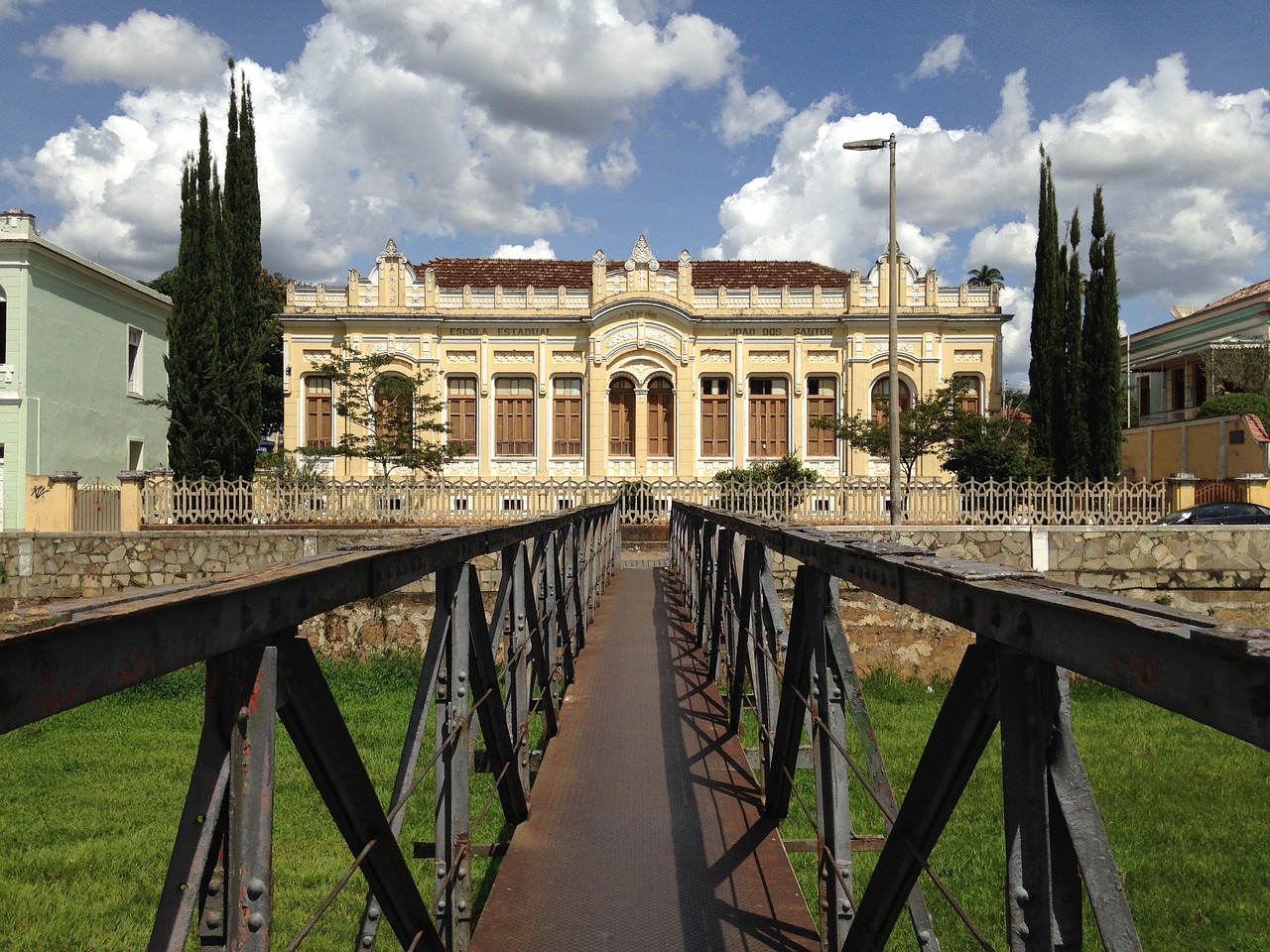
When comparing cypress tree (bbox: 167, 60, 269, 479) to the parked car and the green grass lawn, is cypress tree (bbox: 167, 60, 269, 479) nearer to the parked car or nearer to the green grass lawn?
the green grass lawn

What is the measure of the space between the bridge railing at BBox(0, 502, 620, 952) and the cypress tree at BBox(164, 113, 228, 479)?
20.0 metres

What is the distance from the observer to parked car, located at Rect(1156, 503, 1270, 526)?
19547mm

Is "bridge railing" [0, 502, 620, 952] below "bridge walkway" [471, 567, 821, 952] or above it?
above

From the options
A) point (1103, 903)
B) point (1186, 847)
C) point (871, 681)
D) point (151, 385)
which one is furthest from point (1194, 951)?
point (151, 385)

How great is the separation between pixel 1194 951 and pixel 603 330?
2667 centimetres

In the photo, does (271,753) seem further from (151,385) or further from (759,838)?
(151,385)

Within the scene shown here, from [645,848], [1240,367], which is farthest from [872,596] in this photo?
[1240,367]

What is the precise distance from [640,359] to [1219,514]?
55.1 feet

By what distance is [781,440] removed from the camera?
31531 mm

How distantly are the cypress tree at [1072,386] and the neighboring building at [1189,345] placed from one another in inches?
362

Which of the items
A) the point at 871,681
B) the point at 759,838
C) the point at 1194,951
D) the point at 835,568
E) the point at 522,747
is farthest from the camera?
the point at 871,681

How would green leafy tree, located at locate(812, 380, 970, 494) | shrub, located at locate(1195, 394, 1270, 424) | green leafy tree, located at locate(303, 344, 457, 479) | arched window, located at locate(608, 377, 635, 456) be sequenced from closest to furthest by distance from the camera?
green leafy tree, located at locate(812, 380, 970, 494)
green leafy tree, located at locate(303, 344, 457, 479)
shrub, located at locate(1195, 394, 1270, 424)
arched window, located at locate(608, 377, 635, 456)

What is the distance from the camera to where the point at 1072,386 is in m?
25.6

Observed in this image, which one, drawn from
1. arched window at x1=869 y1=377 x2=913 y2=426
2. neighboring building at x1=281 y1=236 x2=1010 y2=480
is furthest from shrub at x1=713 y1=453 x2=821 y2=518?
arched window at x1=869 y1=377 x2=913 y2=426
